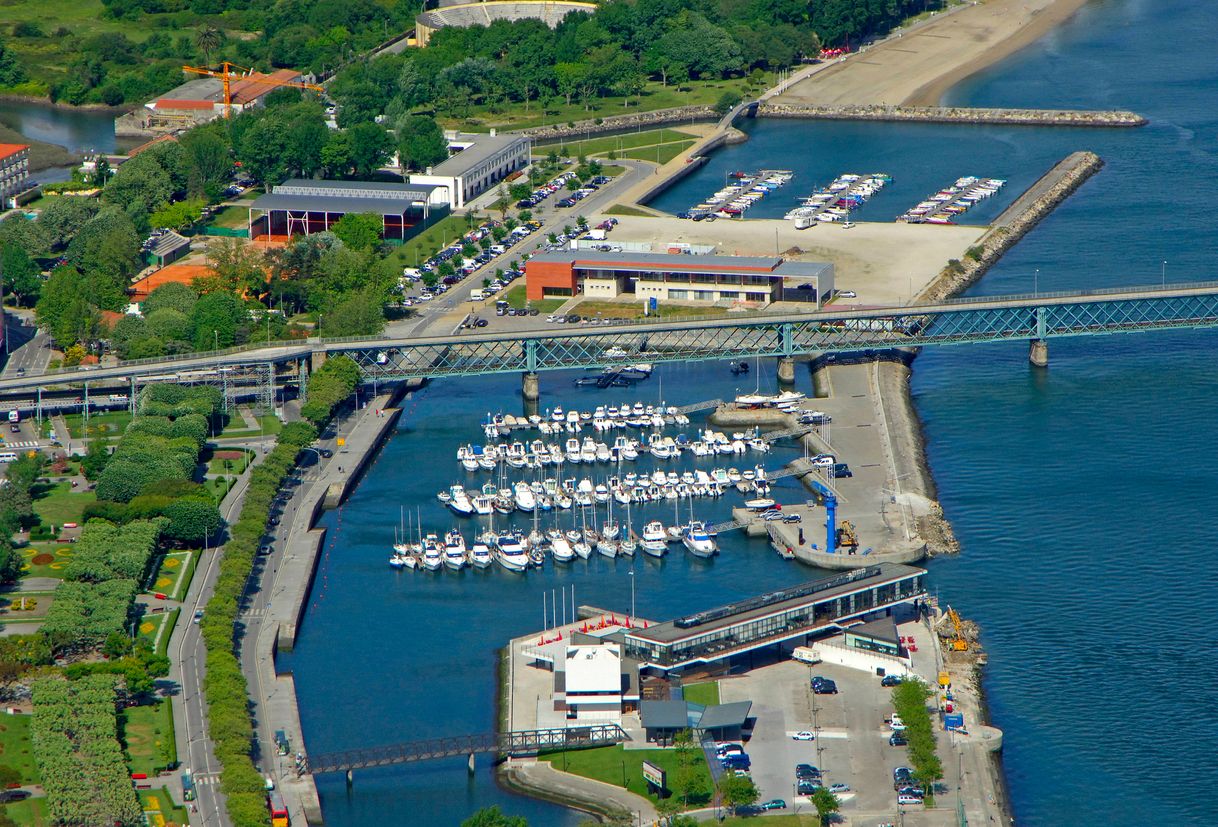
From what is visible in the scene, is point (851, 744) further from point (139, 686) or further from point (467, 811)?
point (139, 686)

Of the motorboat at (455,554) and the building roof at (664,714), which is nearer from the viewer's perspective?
the building roof at (664,714)

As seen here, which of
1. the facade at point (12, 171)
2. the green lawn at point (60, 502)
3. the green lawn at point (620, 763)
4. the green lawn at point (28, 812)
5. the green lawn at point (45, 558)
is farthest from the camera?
the facade at point (12, 171)

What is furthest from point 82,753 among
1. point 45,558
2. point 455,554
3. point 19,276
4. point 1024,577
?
point 19,276

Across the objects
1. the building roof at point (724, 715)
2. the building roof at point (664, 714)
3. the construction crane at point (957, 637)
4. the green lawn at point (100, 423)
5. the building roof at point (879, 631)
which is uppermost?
the building roof at point (879, 631)

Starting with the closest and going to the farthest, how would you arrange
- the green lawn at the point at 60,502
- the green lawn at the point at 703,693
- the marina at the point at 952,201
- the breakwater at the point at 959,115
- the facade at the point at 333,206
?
1. the green lawn at the point at 703,693
2. the green lawn at the point at 60,502
3. the facade at the point at 333,206
4. the marina at the point at 952,201
5. the breakwater at the point at 959,115

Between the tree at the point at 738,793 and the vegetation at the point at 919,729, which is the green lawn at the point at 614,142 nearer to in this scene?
the vegetation at the point at 919,729

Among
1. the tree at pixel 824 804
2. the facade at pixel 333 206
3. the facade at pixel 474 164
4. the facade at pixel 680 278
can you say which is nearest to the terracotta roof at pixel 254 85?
the facade at pixel 474 164

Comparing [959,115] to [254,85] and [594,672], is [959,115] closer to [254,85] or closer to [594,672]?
[254,85]
